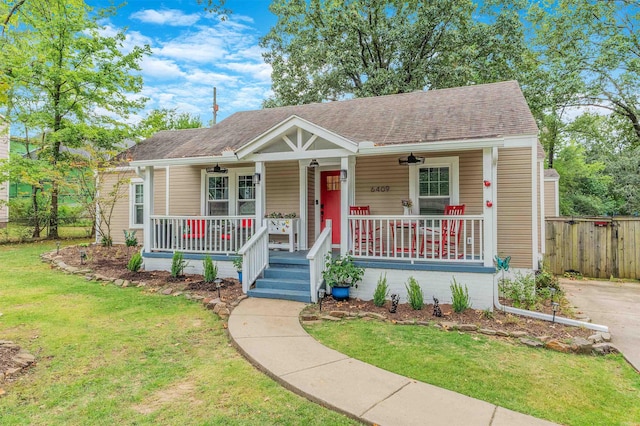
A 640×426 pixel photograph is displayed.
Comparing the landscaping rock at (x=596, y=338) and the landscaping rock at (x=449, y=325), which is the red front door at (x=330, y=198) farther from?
the landscaping rock at (x=596, y=338)

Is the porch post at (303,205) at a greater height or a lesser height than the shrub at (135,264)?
greater

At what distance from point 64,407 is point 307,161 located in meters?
6.85

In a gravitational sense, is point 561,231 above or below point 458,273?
above

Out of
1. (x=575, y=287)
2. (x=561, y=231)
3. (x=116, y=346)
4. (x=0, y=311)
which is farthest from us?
(x=561, y=231)

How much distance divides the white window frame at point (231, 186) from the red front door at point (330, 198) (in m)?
2.10

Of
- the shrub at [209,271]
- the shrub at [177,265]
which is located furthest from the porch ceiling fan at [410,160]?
the shrub at [177,265]

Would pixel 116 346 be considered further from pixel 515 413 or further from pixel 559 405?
pixel 559 405

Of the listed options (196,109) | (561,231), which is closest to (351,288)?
(561,231)

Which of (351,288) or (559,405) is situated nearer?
(559,405)

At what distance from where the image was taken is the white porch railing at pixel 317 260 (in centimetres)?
640

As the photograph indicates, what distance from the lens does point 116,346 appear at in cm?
450

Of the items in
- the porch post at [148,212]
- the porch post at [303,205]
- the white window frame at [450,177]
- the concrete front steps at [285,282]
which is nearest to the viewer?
the concrete front steps at [285,282]

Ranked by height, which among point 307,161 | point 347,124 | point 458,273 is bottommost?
point 458,273

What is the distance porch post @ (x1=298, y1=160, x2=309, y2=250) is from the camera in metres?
8.91
